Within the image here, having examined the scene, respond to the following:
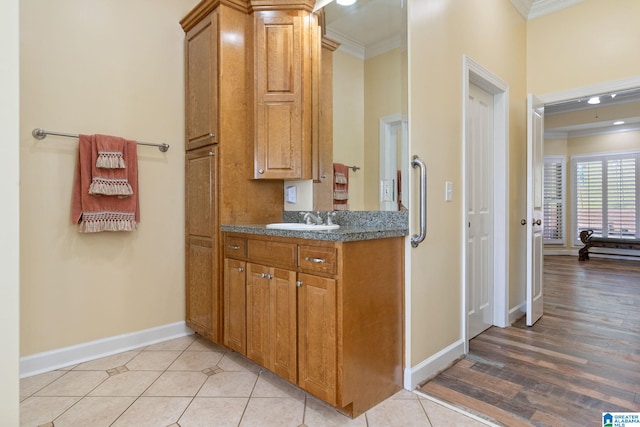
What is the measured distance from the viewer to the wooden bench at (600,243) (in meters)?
6.35

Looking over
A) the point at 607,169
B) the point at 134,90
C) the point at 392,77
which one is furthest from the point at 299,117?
the point at 607,169

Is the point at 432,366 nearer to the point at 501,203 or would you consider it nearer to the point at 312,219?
the point at 312,219

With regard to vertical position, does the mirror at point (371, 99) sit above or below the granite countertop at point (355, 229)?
above

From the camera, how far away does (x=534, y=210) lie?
10.3 ft

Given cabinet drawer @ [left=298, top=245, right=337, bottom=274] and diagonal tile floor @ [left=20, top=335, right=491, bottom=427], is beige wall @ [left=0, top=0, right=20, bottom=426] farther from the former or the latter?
cabinet drawer @ [left=298, top=245, right=337, bottom=274]

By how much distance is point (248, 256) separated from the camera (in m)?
2.22

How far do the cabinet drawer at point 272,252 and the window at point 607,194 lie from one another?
7720mm

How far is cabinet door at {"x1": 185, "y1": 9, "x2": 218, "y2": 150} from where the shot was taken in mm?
2508

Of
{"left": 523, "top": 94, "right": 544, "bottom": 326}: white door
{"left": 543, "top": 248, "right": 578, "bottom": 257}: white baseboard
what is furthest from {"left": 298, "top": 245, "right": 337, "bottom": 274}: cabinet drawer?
{"left": 543, "top": 248, "right": 578, "bottom": 257}: white baseboard

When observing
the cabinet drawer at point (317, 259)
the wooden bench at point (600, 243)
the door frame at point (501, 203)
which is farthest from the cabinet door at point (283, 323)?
the wooden bench at point (600, 243)

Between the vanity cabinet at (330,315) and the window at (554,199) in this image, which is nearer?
the vanity cabinet at (330,315)

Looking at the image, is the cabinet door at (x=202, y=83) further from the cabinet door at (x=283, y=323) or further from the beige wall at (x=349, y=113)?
the cabinet door at (x=283, y=323)

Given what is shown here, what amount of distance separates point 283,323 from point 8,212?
51.2 inches

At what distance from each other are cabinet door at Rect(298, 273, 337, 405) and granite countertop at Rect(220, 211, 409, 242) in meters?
0.22
